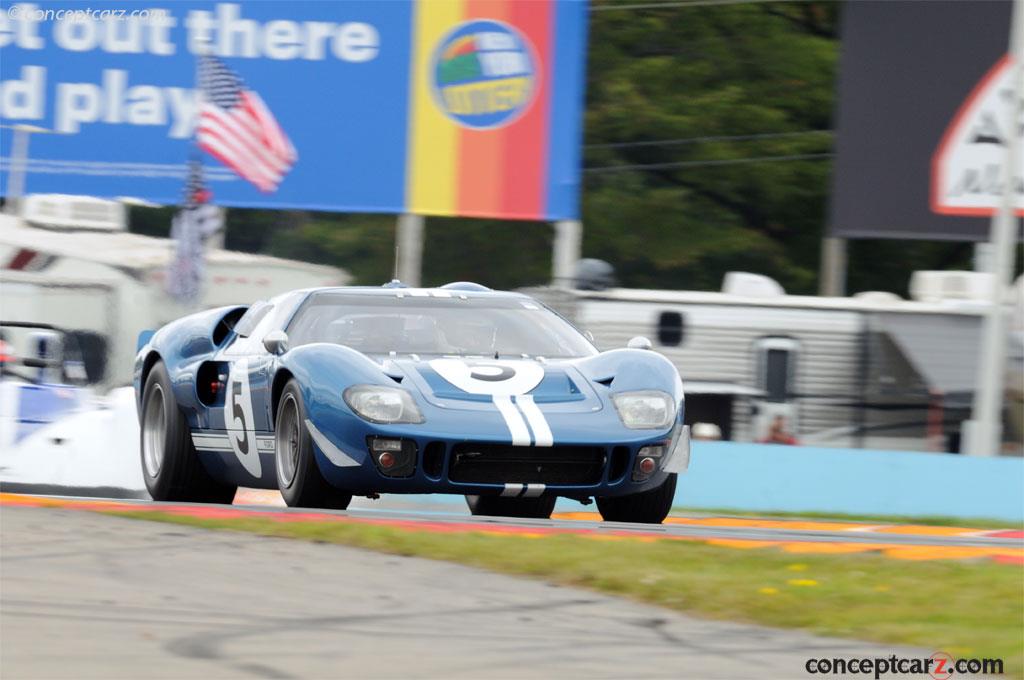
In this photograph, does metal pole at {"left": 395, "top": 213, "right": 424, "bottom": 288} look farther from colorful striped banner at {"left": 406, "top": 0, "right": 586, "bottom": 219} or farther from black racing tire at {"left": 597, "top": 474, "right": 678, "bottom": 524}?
black racing tire at {"left": 597, "top": 474, "right": 678, "bottom": 524}

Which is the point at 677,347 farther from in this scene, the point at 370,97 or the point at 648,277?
the point at 648,277

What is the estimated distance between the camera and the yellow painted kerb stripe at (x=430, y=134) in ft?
60.6

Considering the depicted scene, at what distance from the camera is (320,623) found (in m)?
5.18

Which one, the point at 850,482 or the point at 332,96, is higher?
the point at 332,96

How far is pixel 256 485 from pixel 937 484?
5679 millimetres

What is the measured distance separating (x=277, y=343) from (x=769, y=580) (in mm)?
2827

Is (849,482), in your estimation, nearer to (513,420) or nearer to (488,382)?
(488,382)

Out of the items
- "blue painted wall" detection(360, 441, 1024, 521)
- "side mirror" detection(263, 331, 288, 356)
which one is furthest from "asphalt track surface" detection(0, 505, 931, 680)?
"blue painted wall" detection(360, 441, 1024, 521)

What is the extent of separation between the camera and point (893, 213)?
1916cm

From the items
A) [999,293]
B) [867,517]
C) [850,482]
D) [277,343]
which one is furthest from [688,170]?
[277,343]

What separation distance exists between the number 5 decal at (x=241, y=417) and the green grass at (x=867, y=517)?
385 centimetres

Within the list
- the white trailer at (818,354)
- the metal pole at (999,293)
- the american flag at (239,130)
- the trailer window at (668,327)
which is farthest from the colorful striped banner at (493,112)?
the metal pole at (999,293)

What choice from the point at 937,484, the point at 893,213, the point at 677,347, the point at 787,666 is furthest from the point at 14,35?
the point at 787,666

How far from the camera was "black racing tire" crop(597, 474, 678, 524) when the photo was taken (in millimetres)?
8505
